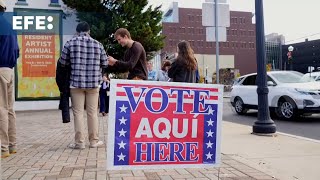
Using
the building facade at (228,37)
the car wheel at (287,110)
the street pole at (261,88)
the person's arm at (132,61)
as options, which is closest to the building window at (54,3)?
the car wheel at (287,110)

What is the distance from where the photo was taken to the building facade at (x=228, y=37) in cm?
10744

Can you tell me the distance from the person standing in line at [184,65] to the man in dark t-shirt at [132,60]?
0.58 m

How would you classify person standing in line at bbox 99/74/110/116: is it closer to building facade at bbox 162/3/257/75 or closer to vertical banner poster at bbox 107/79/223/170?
vertical banner poster at bbox 107/79/223/170

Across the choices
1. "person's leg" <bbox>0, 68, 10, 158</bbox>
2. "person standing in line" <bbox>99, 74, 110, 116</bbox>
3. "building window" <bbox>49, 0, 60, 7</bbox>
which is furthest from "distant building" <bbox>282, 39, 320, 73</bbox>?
"person's leg" <bbox>0, 68, 10, 158</bbox>

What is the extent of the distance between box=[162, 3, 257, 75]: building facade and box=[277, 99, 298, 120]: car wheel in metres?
93.3

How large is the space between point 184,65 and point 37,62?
1305cm

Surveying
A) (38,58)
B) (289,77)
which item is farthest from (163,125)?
(38,58)

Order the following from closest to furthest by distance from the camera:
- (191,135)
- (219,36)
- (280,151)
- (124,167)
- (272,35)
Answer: (124,167)
(191,135)
(280,151)
(219,36)
(272,35)

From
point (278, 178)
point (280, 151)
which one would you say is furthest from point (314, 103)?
point (278, 178)

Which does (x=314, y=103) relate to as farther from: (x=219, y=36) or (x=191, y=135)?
(x=191, y=135)

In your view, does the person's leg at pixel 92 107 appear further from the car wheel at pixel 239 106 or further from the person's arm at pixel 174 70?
the car wheel at pixel 239 106

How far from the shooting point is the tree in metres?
18.0

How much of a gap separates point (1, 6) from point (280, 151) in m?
4.68

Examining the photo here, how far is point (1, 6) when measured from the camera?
541cm
